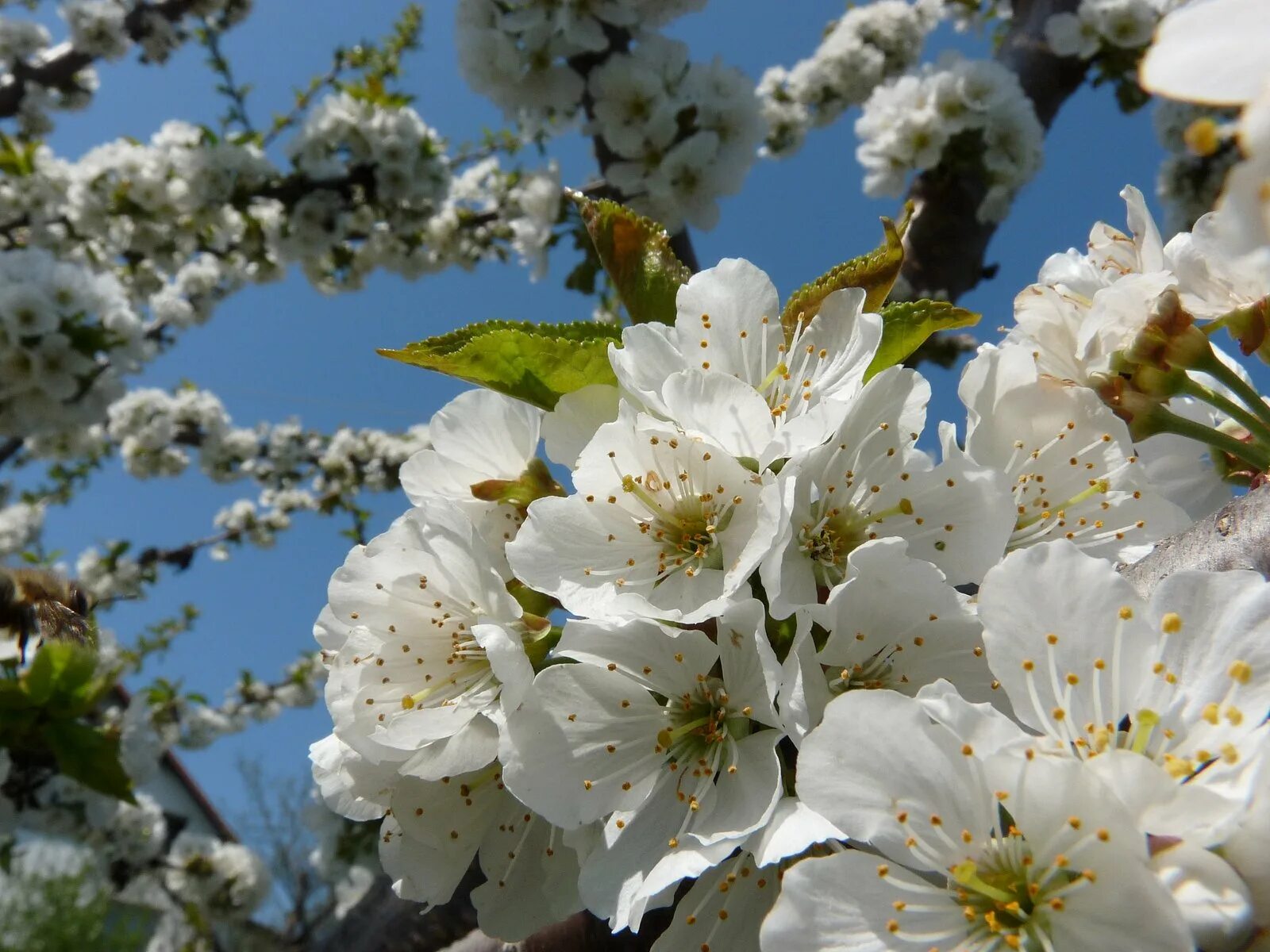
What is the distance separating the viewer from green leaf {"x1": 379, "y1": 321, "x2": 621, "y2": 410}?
2.82 ft

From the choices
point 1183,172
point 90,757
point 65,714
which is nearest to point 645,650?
point 90,757

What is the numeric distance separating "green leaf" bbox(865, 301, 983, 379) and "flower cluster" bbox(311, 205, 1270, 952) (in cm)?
4

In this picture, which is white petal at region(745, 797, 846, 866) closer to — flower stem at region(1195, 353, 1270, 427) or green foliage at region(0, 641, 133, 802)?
flower stem at region(1195, 353, 1270, 427)

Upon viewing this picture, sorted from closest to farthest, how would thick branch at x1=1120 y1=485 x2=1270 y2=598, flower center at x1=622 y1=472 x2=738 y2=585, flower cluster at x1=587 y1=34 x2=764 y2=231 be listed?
thick branch at x1=1120 y1=485 x2=1270 y2=598, flower center at x1=622 y1=472 x2=738 y2=585, flower cluster at x1=587 y1=34 x2=764 y2=231

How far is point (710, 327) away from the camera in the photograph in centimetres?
91

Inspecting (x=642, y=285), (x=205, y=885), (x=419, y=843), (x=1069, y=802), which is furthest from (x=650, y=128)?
(x=205, y=885)

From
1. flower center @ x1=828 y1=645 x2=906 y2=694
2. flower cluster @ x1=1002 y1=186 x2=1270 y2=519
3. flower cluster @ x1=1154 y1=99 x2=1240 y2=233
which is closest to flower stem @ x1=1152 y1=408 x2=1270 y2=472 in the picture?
flower cluster @ x1=1002 y1=186 x2=1270 y2=519

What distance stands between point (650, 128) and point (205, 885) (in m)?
4.90

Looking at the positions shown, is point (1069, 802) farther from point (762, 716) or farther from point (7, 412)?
point (7, 412)

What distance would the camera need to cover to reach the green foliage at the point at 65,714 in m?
2.04

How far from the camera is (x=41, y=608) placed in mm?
1552

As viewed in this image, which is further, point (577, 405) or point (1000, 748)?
point (577, 405)

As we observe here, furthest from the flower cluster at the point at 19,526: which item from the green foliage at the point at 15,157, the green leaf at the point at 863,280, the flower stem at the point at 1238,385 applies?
the flower stem at the point at 1238,385

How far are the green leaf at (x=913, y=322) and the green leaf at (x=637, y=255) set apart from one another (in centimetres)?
23
